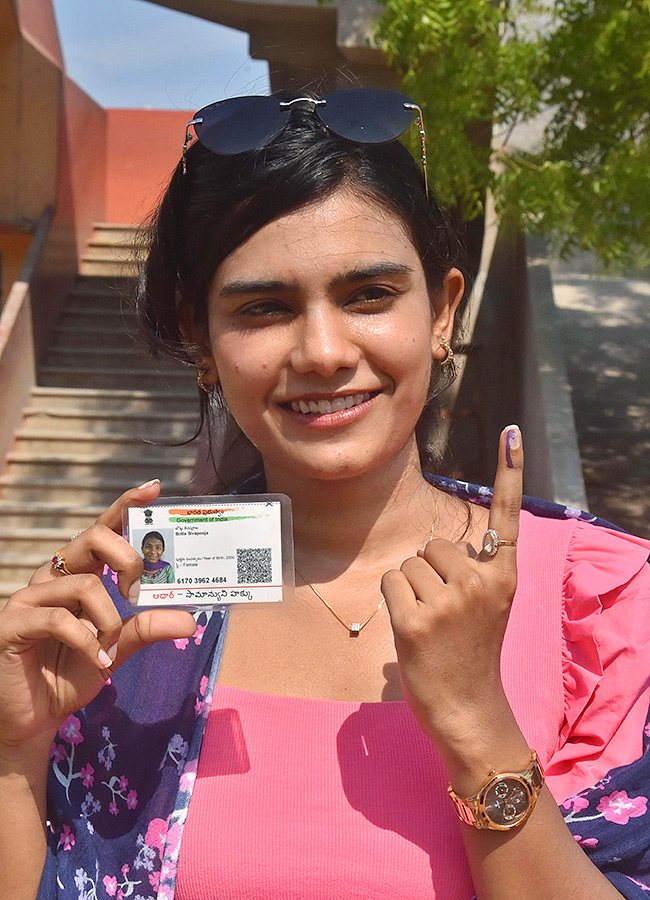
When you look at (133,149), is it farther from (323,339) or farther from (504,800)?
(504,800)

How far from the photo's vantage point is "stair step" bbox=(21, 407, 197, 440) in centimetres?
884

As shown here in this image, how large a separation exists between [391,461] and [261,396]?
36 centimetres

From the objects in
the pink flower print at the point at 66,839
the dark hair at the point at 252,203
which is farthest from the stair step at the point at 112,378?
the pink flower print at the point at 66,839

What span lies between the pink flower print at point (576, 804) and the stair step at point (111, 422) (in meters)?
7.41

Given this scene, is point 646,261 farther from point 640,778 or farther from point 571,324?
point 640,778

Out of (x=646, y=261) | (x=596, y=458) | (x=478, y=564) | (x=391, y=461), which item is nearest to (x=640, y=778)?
(x=478, y=564)

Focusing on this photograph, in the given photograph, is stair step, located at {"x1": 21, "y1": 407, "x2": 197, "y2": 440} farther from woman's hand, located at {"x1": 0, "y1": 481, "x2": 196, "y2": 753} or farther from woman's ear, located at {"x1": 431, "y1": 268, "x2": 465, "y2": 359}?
woman's hand, located at {"x1": 0, "y1": 481, "x2": 196, "y2": 753}

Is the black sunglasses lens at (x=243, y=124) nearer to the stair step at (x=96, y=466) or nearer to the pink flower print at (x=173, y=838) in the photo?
the pink flower print at (x=173, y=838)

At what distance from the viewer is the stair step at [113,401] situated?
9.09 meters

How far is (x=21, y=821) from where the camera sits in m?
1.69

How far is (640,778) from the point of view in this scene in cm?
159

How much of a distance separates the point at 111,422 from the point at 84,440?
31 centimetres

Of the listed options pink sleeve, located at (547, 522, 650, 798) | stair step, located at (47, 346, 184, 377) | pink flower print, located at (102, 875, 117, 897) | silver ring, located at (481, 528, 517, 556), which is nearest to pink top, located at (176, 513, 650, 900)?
pink sleeve, located at (547, 522, 650, 798)

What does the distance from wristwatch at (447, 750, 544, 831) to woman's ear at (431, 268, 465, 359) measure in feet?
3.15
